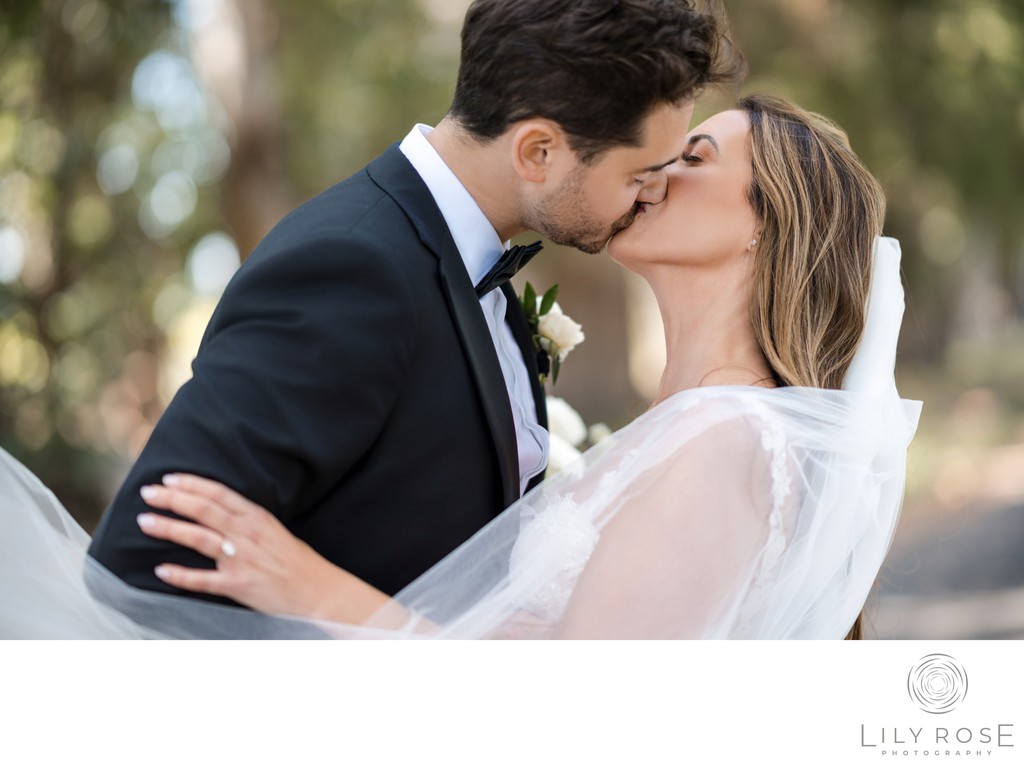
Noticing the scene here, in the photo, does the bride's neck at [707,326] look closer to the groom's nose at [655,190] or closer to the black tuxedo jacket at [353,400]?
the groom's nose at [655,190]

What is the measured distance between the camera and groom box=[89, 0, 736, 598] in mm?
1772

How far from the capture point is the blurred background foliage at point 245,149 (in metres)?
7.61

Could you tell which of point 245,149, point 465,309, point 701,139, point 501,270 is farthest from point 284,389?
point 245,149

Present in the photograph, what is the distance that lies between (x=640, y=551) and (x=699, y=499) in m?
0.16

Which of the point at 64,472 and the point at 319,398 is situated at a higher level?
the point at 319,398

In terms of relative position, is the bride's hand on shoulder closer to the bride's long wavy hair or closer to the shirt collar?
the shirt collar

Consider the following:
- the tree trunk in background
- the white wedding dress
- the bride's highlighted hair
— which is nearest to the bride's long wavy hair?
the bride's highlighted hair

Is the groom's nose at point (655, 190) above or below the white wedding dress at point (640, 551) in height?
above

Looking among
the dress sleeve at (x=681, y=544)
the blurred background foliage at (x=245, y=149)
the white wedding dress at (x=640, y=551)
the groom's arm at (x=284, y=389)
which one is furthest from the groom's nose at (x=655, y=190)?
the blurred background foliage at (x=245, y=149)
